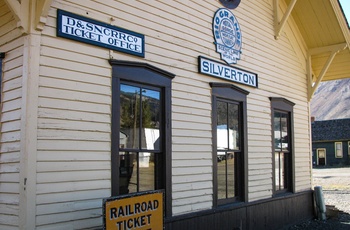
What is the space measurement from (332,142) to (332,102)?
124288mm

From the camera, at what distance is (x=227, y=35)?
802 cm

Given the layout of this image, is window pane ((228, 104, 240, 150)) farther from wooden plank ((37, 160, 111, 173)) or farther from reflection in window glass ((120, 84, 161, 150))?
wooden plank ((37, 160, 111, 173))

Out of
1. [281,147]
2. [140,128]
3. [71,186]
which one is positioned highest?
[140,128]

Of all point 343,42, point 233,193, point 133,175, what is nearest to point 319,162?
point 343,42

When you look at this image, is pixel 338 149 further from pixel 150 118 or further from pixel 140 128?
pixel 140 128

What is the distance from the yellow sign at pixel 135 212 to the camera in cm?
459

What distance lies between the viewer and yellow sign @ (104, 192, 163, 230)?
15.0ft

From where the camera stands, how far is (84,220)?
500cm

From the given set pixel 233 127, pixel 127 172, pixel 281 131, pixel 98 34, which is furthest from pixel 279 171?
pixel 98 34

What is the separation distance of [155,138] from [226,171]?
2242mm

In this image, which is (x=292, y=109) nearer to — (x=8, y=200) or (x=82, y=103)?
(x=82, y=103)

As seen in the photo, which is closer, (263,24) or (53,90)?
(53,90)

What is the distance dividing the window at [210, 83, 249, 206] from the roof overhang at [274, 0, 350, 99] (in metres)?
2.68

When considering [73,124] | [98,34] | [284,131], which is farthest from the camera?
[284,131]
